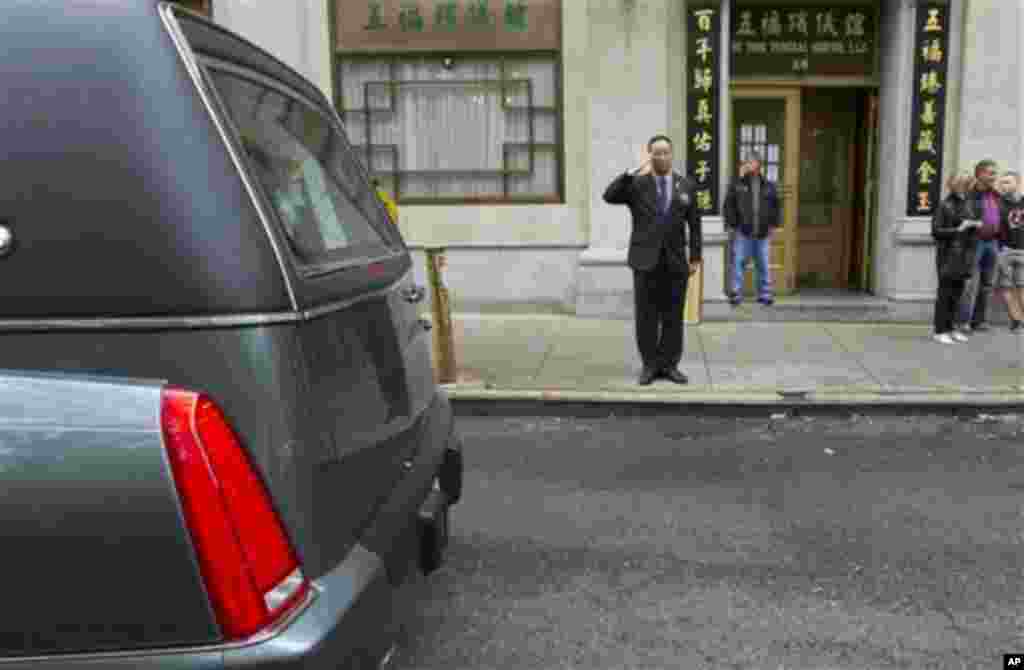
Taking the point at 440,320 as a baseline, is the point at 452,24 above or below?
above

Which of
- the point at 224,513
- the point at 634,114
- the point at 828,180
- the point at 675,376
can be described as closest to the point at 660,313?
the point at 675,376

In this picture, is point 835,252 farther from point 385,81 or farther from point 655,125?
point 385,81

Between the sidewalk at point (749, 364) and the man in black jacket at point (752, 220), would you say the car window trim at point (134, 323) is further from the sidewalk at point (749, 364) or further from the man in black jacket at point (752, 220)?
the man in black jacket at point (752, 220)

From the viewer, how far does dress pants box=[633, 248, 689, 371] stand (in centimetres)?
648

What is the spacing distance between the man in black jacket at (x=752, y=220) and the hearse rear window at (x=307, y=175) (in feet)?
22.0

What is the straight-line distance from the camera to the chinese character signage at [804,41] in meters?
9.29

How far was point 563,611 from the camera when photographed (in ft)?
10.7

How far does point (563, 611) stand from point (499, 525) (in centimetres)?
93

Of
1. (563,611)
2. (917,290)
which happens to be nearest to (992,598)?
(563,611)

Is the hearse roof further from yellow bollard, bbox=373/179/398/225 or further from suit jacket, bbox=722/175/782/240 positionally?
suit jacket, bbox=722/175/782/240

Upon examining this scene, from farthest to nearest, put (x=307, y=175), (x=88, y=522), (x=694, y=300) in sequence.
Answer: (x=694, y=300), (x=307, y=175), (x=88, y=522)

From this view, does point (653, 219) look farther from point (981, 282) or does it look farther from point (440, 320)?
point (981, 282)

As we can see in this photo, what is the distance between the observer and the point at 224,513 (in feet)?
5.30

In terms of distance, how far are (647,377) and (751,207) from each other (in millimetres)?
3294
